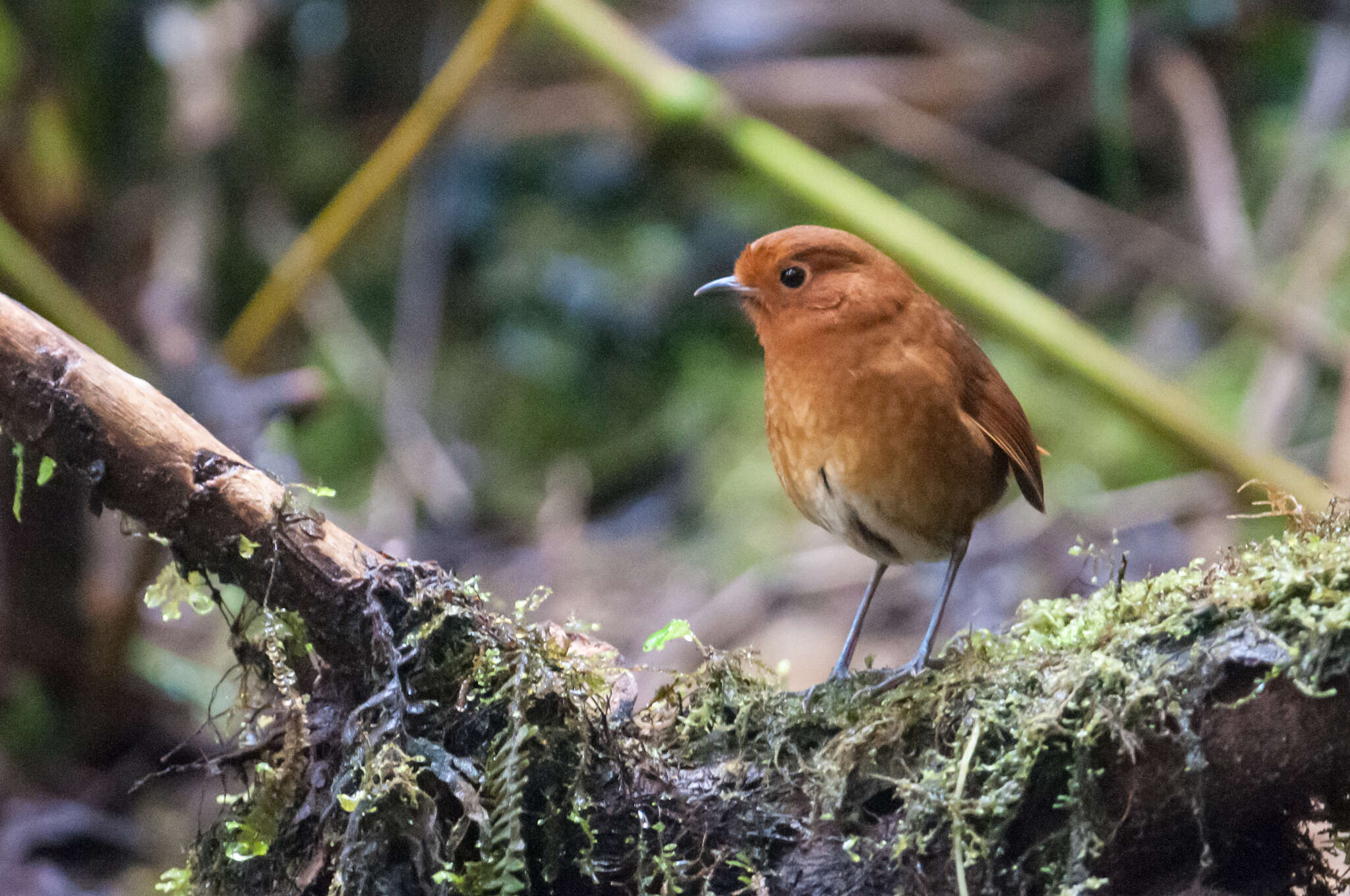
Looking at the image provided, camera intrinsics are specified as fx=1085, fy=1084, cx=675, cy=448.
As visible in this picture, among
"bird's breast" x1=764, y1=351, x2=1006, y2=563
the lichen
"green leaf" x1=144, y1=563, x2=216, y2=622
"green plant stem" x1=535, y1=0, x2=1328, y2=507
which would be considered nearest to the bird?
"bird's breast" x1=764, y1=351, x2=1006, y2=563

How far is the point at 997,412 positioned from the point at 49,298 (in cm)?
288

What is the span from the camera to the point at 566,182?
6668mm

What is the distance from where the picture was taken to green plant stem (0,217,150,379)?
3367mm

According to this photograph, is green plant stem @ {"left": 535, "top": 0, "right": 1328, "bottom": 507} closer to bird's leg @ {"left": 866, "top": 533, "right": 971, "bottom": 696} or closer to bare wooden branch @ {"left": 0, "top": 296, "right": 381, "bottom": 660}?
bird's leg @ {"left": 866, "top": 533, "right": 971, "bottom": 696}

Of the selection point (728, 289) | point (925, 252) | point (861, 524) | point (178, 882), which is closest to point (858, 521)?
point (861, 524)

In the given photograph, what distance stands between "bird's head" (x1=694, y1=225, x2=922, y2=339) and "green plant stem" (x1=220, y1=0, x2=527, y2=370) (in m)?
1.91

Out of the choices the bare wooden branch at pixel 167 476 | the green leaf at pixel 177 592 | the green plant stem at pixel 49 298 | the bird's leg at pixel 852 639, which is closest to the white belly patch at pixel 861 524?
the bird's leg at pixel 852 639

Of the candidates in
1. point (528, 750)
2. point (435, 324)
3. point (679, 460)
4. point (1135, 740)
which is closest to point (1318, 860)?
point (1135, 740)

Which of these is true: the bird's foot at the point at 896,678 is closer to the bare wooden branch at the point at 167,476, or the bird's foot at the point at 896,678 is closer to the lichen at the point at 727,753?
the lichen at the point at 727,753

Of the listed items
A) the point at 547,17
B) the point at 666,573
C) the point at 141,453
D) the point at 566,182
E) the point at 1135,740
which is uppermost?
the point at 566,182

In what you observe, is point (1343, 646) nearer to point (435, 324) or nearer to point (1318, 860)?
point (1318, 860)

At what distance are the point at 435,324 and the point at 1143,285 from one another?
4150mm

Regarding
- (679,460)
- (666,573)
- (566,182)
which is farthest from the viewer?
(566,182)

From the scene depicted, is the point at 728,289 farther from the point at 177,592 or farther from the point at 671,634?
the point at 177,592
